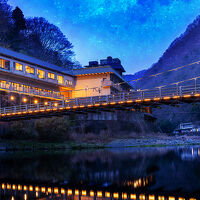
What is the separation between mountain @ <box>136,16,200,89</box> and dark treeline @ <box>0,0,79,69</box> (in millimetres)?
53370

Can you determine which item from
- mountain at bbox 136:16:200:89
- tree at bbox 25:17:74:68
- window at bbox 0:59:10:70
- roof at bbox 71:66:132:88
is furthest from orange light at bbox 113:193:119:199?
mountain at bbox 136:16:200:89

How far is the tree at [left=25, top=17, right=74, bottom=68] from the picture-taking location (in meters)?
73.8

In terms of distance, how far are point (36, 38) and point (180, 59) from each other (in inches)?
3383

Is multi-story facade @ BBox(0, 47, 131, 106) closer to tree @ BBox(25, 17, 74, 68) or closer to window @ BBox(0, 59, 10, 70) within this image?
window @ BBox(0, 59, 10, 70)

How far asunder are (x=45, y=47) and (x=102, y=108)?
53.3 meters

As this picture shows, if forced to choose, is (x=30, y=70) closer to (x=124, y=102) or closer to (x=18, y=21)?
(x=124, y=102)

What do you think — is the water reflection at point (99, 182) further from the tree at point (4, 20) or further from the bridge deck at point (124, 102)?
the tree at point (4, 20)

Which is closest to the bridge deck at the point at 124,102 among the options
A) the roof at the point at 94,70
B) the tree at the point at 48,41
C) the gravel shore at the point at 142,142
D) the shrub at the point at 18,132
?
the shrub at the point at 18,132

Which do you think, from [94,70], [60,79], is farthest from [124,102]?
[60,79]

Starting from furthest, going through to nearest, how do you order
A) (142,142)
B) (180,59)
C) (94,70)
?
1. (180,59)
2. (94,70)
3. (142,142)

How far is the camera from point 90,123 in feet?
144

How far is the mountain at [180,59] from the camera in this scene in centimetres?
11379

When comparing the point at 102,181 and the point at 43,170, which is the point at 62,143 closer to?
the point at 43,170

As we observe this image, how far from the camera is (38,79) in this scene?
156 ft
